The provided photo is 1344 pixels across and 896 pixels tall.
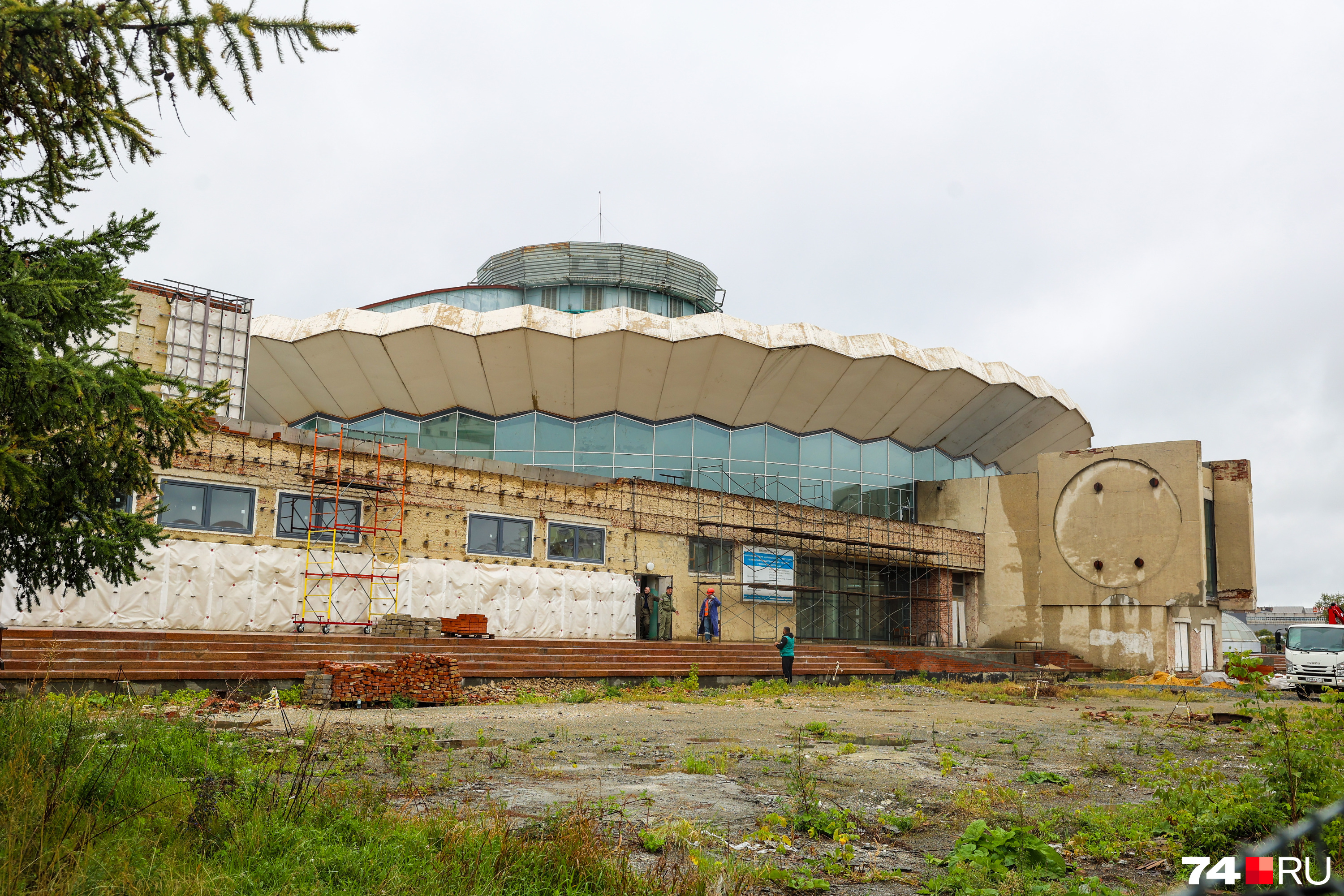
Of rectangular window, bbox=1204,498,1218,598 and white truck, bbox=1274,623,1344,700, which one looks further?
rectangular window, bbox=1204,498,1218,598

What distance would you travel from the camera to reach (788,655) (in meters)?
24.0

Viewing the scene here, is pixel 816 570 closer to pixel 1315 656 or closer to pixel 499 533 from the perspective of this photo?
pixel 499 533

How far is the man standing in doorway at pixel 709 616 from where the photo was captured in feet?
92.2

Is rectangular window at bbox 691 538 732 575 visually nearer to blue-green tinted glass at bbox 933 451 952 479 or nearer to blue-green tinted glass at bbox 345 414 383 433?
blue-green tinted glass at bbox 345 414 383 433

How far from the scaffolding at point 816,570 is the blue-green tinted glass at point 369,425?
11.5m

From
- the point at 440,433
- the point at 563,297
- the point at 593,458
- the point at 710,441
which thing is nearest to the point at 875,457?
the point at 710,441

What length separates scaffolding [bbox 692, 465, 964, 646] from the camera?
3091cm

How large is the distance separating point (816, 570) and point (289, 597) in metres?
19.1

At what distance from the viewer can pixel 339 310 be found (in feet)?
100

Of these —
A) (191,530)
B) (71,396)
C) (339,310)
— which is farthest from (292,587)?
(71,396)

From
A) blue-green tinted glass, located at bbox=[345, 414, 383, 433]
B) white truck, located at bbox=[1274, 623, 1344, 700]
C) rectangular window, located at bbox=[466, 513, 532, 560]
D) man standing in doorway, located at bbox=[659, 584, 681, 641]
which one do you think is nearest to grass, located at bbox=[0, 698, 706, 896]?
rectangular window, located at bbox=[466, 513, 532, 560]

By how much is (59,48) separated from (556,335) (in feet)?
78.9

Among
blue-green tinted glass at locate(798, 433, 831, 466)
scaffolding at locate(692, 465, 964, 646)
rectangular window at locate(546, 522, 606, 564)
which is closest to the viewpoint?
rectangular window at locate(546, 522, 606, 564)

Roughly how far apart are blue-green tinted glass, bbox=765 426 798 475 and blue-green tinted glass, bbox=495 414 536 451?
8657mm
